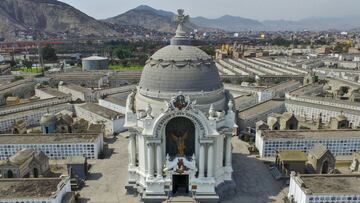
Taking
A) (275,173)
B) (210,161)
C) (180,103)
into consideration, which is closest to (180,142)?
(210,161)

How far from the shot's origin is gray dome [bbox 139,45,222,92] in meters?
42.6

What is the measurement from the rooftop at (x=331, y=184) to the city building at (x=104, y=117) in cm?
3974

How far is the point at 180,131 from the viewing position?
42000 mm

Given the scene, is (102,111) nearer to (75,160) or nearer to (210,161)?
(75,160)

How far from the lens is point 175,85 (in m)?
42.5

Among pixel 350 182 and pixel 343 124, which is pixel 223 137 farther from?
pixel 343 124

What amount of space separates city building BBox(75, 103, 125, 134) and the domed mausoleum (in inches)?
903

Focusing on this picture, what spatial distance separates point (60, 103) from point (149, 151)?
49373 mm

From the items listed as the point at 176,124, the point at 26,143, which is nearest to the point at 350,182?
the point at 176,124

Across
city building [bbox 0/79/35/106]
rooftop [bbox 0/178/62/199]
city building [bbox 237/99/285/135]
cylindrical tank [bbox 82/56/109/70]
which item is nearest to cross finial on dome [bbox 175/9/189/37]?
rooftop [bbox 0/178/62/199]

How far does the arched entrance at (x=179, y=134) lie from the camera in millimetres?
41688

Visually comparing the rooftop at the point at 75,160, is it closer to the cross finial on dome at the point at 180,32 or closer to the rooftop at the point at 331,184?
the cross finial on dome at the point at 180,32

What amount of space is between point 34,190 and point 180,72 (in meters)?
23.8

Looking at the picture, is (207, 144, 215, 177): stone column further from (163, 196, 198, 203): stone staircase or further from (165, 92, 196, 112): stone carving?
(165, 92, 196, 112): stone carving
